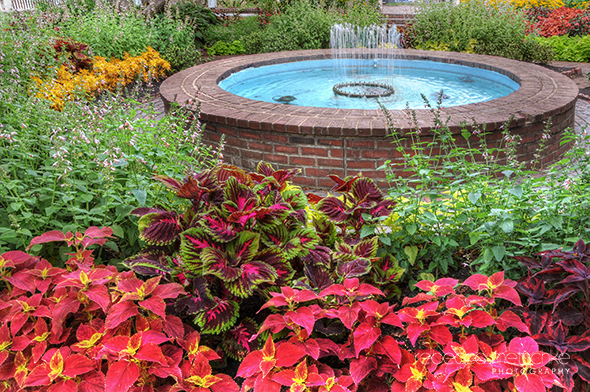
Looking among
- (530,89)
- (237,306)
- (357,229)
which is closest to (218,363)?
(237,306)

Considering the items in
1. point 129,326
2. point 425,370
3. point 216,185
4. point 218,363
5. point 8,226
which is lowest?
point 218,363

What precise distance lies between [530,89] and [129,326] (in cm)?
521

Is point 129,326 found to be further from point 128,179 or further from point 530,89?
point 530,89

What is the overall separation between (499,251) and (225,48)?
34.5ft

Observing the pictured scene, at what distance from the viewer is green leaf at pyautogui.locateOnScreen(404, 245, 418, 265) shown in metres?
2.03

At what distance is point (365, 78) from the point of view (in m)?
7.89

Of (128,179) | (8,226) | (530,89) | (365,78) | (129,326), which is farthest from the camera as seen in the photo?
(365,78)

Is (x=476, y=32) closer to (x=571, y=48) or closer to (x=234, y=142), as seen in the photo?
(x=571, y=48)

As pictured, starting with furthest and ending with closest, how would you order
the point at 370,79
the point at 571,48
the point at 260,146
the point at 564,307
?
the point at 571,48 → the point at 370,79 → the point at 260,146 → the point at 564,307

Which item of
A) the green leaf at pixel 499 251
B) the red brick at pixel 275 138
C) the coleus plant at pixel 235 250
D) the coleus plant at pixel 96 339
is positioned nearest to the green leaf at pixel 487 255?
the green leaf at pixel 499 251

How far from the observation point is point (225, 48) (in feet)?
36.8

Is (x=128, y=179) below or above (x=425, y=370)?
above

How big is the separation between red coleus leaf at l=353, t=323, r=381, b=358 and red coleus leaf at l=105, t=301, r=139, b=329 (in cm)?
78

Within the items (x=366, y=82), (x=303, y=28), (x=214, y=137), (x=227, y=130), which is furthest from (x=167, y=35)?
(x=227, y=130)
